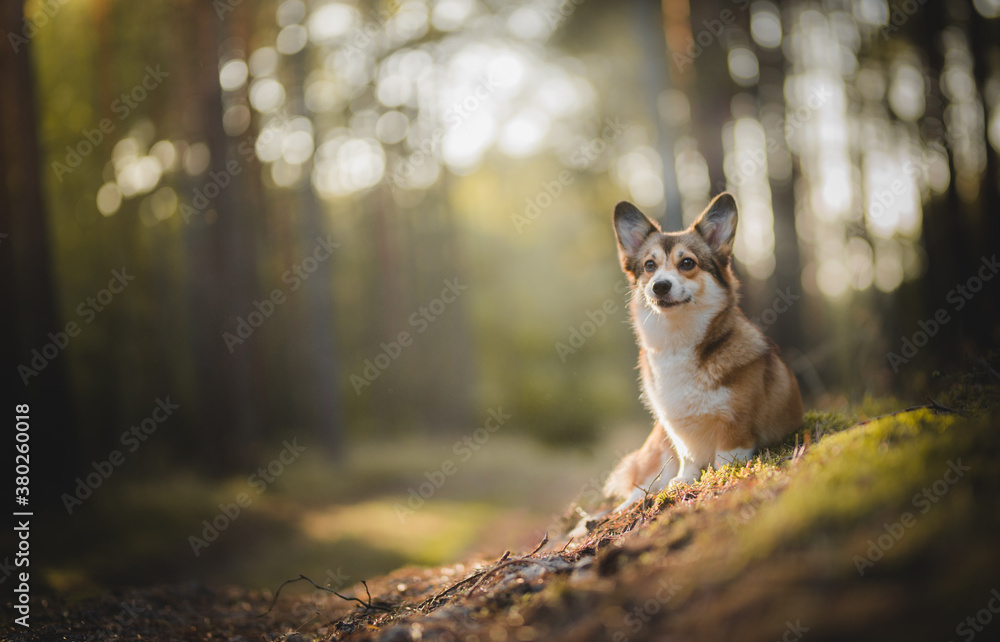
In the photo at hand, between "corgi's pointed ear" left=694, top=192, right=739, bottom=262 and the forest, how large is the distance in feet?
5.02

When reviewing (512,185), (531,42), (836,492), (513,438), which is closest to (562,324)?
(512,185)

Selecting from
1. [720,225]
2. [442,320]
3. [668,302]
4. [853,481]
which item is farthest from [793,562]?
[442,320]

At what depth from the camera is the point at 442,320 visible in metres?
22.1

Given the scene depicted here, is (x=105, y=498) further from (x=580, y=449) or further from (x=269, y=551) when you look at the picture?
(x=580, y=449)

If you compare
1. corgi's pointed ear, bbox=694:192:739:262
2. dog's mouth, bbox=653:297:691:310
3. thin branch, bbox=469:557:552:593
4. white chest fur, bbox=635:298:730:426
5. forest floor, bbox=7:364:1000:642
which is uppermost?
corgi's pointed ear, bbox=694:192:739:262

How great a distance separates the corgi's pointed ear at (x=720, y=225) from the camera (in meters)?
4.43

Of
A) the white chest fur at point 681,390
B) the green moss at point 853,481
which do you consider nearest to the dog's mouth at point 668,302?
the white chest fur at point 681,390

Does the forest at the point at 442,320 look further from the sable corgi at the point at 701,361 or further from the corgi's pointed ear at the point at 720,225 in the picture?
the corgi's pointed ear at the point at 720,225

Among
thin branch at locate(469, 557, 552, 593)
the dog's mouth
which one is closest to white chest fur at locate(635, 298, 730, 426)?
the dog's mouth

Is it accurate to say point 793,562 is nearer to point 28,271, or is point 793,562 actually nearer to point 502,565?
point 502,565

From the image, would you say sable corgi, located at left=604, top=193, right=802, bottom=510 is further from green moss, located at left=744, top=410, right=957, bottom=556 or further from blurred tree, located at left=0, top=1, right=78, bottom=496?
blurred tree, located at left=0, top=1, right=78, bottom=496

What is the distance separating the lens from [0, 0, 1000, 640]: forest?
90.0 inches

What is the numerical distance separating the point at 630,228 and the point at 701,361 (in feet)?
4.28

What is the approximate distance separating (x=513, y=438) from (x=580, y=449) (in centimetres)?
591
